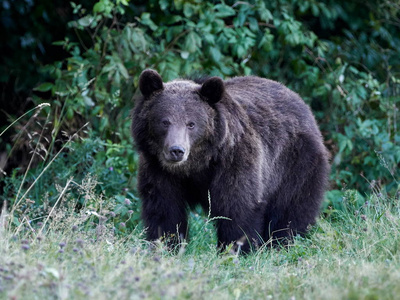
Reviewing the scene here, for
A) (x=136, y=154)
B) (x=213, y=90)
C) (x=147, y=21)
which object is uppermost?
(x=147, y=21)

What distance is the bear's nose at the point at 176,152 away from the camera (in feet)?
17.8

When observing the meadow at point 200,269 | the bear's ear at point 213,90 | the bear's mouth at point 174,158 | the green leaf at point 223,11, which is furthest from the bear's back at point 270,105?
the green leaf at point 223,11

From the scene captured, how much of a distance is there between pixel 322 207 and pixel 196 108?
7.30 ft

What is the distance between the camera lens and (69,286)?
134 inches

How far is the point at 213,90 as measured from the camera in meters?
5.85

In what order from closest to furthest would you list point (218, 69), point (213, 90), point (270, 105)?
point (213, 90) < point (270, 105) < point (218, 69)

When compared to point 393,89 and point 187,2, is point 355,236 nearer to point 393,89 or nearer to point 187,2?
point 187,2

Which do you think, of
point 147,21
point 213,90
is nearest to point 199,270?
point 213,90

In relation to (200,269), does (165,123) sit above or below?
above

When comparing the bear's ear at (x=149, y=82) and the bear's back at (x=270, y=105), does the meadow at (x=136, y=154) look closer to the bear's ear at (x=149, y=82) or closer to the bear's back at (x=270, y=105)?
the bear's back at (x=270, y=105)

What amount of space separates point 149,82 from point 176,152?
0.85 metres

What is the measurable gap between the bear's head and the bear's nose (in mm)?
110

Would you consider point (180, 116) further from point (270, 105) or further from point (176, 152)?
point (270, 105)

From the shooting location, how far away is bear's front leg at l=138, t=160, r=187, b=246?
592 cm
